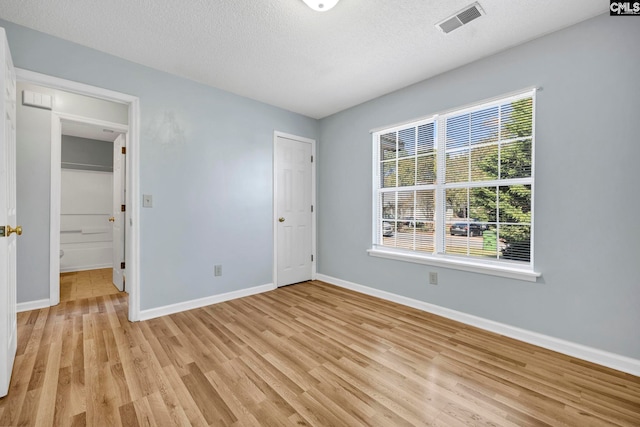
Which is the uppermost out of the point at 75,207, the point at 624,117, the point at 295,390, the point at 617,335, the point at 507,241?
the point at 624,117

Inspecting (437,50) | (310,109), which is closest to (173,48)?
(310,109)

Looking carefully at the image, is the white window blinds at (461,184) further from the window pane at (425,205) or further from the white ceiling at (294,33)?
the white ceiling at (294,33)

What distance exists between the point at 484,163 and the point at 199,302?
135 inches

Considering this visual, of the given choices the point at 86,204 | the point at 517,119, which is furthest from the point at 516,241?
the point at 86,204

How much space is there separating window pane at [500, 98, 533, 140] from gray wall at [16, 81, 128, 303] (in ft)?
16.0

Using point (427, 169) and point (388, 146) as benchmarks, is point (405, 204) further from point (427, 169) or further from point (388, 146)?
point (388, 146)

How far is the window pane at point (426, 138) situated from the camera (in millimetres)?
3090

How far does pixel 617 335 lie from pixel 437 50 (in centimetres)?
267

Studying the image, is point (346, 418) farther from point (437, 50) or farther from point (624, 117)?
point (437, 50)

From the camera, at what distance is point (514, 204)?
2490mm

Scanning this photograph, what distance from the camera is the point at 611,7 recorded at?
6.40 feet

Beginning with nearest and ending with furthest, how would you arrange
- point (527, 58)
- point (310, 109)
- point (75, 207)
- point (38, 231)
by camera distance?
point (527, 58) → point (38, 231) → point (310, 109) → point (75, 207)

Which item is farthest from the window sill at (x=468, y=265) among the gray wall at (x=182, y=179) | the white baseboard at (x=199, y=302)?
the gray wall at (x=182, y=179)

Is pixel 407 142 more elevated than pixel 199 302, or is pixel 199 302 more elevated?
pixel 407 142
